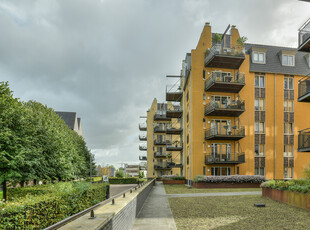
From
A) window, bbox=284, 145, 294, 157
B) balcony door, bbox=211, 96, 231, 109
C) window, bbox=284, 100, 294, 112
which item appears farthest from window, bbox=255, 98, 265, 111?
window, bbox=284, 145, 294, 157

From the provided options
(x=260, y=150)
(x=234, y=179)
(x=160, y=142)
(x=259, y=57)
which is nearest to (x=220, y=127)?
(x=260, y=150)

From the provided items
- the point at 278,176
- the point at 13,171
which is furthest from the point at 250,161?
the point at 13,171

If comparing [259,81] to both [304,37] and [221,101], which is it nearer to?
[221,101]

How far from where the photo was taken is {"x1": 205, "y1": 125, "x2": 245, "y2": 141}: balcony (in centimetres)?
2714

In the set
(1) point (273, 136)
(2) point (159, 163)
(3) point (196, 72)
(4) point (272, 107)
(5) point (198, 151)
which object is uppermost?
(3) point (196, 72)

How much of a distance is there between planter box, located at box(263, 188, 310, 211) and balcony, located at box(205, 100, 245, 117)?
1316 centimetres

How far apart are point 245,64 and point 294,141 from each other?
10743 millimetres

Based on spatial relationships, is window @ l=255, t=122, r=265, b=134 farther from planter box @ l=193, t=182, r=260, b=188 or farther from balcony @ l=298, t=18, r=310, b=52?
balcony @ l=298, t=18, r=310, b=52

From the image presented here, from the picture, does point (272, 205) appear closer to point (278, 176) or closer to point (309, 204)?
point (309, 204)

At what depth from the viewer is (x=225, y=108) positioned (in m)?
27.3

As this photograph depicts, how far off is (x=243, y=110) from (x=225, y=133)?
126 inches

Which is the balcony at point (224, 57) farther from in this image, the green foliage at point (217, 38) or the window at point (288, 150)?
the window at point (288, 150)

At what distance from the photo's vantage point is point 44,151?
20.8 metres

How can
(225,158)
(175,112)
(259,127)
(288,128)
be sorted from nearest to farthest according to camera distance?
(225,158), (259,127), (288,128), (175,112)
